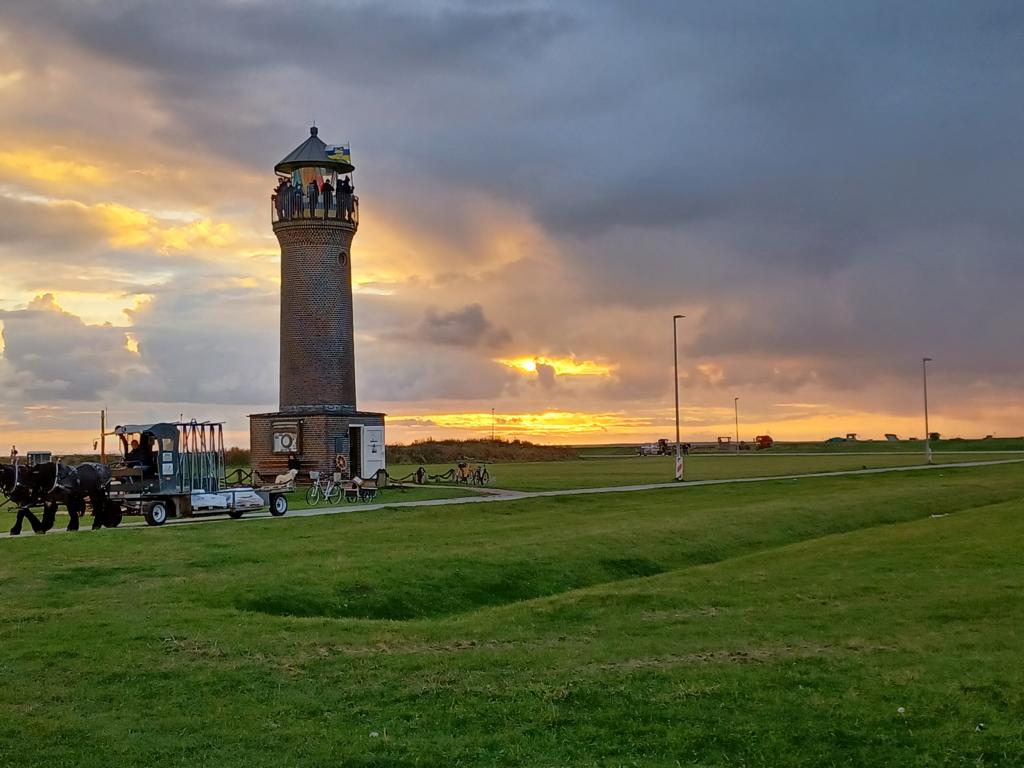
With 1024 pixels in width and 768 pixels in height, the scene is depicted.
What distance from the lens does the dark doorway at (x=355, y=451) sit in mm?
58875

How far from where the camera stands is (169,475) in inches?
1508

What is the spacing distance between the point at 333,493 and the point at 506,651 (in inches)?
1406

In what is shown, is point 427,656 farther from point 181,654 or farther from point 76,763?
point 76,763

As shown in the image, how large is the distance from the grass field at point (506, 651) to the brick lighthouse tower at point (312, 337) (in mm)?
25253

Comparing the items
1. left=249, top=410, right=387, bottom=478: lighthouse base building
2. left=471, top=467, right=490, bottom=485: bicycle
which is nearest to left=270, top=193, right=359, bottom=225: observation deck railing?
left=249, top=410, right=387, bottom=478: lighthouse base building

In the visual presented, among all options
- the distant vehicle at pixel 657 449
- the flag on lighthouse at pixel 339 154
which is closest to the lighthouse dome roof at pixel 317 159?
the flag on lighthouse at pixel 339 154

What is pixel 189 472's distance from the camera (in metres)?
39.1

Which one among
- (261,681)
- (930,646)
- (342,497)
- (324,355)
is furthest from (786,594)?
(324,355)

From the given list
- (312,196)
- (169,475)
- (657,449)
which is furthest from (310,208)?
(657,449)

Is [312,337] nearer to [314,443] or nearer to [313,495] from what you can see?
[314,443]

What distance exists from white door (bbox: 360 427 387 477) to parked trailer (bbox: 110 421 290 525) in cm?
1829

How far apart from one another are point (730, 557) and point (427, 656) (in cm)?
1744

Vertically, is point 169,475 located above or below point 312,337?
below

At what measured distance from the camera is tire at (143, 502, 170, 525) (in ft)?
122
